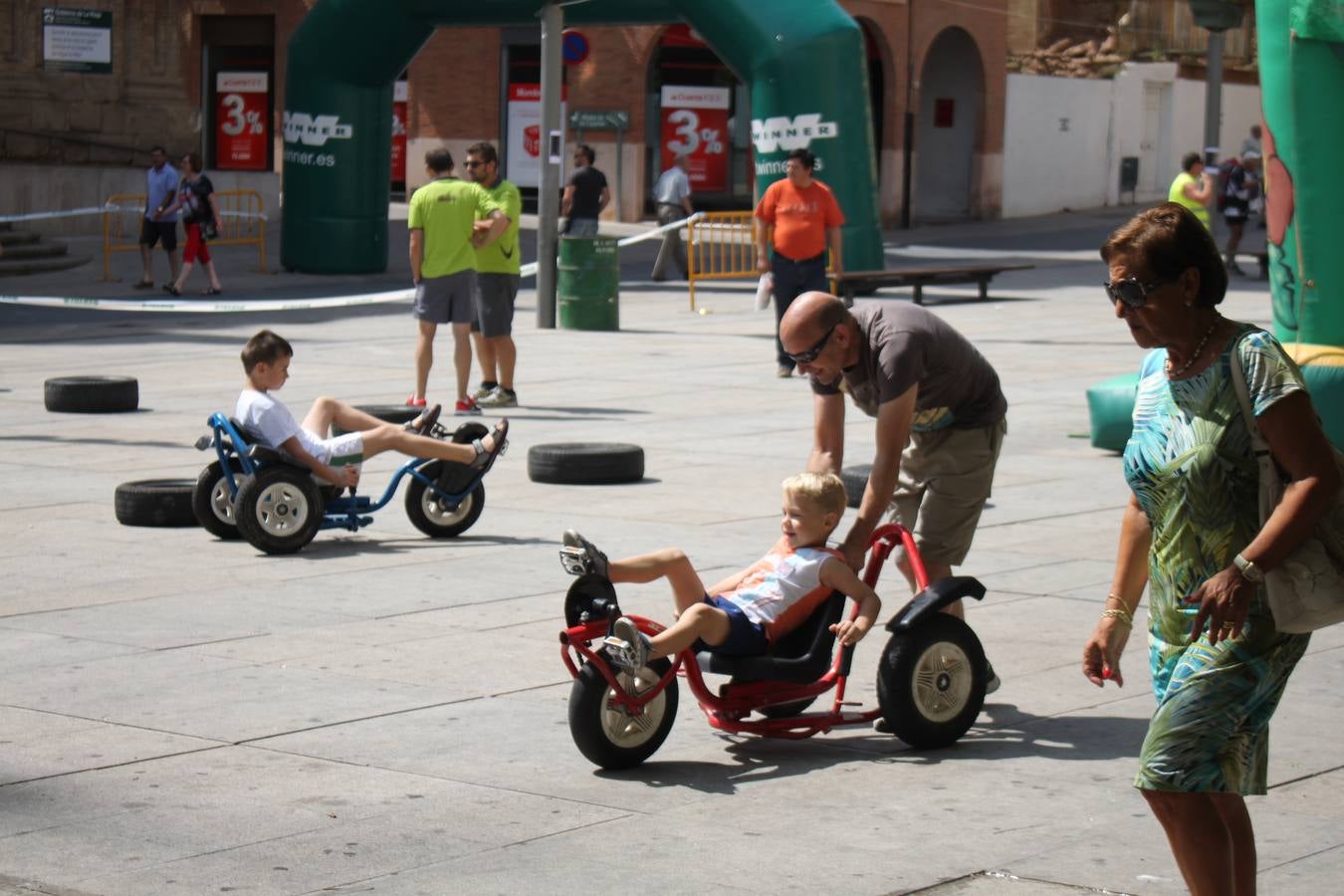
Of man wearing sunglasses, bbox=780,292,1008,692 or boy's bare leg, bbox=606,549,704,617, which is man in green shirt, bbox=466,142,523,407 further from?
boy's bare leg, bbox=606,549,704,617

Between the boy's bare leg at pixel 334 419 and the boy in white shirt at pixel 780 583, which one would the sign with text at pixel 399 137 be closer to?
the boy's bare leg at pixel 334 419

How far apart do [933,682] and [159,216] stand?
21.0 meters

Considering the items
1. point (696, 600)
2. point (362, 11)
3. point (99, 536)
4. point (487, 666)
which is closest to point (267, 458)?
point (99, 536)

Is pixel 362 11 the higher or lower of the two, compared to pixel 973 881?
higher

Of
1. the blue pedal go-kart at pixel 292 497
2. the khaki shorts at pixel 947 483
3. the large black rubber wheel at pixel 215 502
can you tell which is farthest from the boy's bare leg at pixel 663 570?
the large black rubber wheel at pixel 215 502

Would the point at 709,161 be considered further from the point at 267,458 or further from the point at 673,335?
the point at 267,458

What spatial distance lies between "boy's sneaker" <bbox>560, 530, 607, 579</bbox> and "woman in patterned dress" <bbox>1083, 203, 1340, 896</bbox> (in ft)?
7.36

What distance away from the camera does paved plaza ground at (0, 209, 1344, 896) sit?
5.23 metres

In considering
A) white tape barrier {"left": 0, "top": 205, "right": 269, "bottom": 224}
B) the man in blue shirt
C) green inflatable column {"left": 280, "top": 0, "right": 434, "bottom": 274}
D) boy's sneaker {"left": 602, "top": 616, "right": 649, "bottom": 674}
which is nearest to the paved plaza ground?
boy's sneaker {"left": 602, "top": 616, "right": 649, "bottom": 674}

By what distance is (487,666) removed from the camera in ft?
24.2

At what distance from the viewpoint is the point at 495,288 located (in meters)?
15.2

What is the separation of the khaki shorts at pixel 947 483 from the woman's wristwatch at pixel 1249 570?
287cm

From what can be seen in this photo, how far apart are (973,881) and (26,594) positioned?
495 cm

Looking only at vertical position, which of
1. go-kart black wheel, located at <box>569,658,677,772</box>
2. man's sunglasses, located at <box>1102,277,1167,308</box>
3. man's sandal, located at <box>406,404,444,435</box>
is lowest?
go-kart black wheel, located at <box>569,658,677,772</box>
